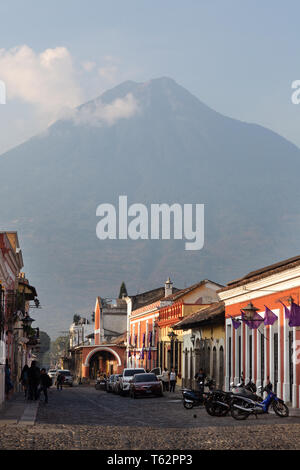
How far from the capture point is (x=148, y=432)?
19.6 m

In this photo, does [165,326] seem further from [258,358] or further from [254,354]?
[258,358]

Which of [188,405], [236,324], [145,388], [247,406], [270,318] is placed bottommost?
[145,388]

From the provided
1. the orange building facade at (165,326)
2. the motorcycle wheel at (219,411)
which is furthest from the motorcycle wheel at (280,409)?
the orange building facade at (165,326)

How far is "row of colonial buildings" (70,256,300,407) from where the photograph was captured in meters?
31.5

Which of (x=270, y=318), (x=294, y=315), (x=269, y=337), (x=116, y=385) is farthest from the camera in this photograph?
(x=116, y=385)

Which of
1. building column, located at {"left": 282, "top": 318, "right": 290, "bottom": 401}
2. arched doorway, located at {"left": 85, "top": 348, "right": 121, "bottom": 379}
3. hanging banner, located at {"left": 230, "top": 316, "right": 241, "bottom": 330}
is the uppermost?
hanging banner, located at {"left": 230, "top": 316, "right": 241, "bottom": 330}

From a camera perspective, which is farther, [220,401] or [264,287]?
[264,287]

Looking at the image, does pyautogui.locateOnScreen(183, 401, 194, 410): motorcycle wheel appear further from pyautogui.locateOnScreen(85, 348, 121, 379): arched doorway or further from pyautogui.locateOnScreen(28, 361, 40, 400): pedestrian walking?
pyautogui.locateOnScreen(85, 348, 121, 379): arched doorway

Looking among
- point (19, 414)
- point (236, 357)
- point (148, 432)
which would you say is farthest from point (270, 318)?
point (148, 432)

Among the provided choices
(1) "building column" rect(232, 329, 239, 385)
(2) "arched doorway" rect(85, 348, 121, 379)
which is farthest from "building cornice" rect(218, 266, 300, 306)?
(2) "arched doorway" rect(85, 348, 121, 379)

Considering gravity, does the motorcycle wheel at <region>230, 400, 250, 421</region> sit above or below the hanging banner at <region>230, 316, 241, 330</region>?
below

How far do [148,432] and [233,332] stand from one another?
21.4m

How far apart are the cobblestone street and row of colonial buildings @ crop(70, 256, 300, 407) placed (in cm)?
548
